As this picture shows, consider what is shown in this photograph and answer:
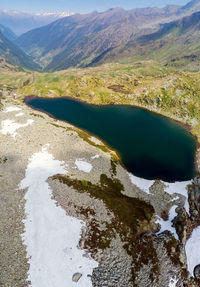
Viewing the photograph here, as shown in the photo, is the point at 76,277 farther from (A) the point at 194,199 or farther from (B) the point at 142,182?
(A) the point at 194,199

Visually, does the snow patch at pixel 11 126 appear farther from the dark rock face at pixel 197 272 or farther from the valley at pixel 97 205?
the dark rock face at pixel 197 272

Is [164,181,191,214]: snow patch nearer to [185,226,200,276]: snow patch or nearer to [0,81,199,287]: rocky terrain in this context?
[0,81,199,287]: rocky terrain

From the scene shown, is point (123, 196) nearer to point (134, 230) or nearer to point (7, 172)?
point (134, 230)

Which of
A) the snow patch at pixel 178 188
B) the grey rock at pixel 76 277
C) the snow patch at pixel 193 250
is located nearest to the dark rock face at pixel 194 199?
the snow patch at pixel 178 188

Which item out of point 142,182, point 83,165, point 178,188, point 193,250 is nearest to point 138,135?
point 142,182

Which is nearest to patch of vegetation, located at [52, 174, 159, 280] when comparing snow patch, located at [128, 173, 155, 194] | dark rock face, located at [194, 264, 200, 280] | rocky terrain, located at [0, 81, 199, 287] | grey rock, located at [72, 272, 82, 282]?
rocky terrain, located at [0, 81, 199, 287]
